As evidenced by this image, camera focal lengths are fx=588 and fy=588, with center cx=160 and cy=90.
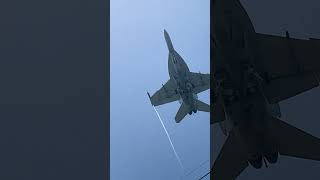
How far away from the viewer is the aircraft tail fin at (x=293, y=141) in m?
3.70

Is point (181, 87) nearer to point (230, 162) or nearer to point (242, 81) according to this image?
point (242, 81)

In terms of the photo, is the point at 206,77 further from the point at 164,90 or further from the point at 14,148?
the point at 14,148

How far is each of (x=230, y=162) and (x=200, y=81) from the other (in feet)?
1.80

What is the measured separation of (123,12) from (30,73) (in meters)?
0.71

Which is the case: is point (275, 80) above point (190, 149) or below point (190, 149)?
above

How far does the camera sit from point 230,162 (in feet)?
12.2

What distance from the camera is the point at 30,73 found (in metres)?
3.74

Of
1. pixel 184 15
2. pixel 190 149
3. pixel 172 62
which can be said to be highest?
pixel 184 15

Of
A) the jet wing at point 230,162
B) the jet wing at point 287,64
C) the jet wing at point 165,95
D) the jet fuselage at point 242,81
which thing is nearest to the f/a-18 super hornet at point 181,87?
the jet wing at point 165,95

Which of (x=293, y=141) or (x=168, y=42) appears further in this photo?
(x=168, y=42)

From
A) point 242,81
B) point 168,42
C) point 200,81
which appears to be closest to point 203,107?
point 200,81

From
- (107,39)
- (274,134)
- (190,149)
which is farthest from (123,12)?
(274,134)

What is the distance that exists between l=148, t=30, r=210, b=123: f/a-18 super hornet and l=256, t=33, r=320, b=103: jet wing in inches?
15.3

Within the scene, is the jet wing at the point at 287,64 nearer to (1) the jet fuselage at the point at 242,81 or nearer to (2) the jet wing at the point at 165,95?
(1) the jet fuselage at the point at 242,81
